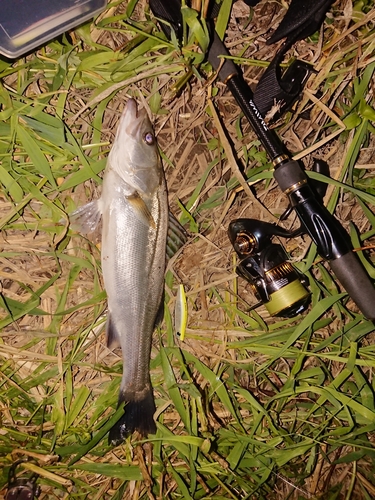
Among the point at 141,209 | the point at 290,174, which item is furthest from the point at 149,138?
the point at 290,174

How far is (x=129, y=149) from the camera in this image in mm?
2145

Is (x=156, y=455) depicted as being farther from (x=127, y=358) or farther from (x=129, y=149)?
(x=129, y=149)

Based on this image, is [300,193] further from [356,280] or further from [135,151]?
[135,151]

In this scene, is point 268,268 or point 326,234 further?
point 268,268

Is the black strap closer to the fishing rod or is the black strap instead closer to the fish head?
the fishing rod

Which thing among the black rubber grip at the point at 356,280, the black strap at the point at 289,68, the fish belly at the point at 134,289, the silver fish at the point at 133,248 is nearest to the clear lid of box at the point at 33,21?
the silver fish at the point at 133,248

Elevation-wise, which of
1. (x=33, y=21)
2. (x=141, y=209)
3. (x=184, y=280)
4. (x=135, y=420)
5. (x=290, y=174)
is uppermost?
(x=33, y=21)

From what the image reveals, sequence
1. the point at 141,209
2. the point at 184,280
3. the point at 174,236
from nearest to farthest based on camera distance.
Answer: the point at 141,209 < the point at 174,236 < the point at 184,280

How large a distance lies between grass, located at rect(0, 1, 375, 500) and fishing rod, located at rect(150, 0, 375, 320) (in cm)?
14

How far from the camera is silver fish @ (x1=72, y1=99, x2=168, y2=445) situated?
217 cm

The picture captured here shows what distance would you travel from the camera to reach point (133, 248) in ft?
7.32

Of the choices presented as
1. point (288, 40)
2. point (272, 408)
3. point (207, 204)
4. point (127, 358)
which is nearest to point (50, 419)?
point (127, 358)

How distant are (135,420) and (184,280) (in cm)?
87

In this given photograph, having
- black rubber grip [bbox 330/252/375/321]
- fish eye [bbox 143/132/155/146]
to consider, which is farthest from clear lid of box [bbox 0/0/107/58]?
black rubber grip [bbox 330/252/375/321]
